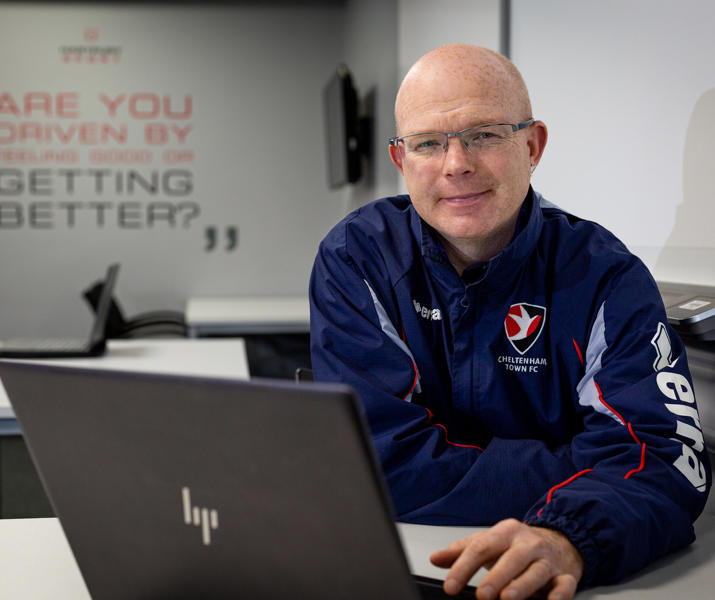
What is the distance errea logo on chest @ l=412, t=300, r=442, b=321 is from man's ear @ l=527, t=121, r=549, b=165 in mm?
345

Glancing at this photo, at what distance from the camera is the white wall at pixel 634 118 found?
175 centimetres

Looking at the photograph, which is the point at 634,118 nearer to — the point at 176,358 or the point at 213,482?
the point at 213,482

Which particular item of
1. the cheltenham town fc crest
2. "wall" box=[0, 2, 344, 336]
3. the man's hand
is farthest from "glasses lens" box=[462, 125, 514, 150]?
"wall" box=[0, 2, 344, 336]

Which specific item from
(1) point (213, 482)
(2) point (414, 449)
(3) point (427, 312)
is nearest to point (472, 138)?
(3) point (427, 312)

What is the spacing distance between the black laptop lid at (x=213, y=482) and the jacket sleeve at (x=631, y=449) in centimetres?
41

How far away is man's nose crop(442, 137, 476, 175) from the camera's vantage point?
4.43 feet

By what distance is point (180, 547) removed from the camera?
2.33 feet

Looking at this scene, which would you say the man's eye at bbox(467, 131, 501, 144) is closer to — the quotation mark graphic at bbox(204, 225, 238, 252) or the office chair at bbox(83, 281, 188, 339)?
the office chair at bbox(83, 281, 188, 339)

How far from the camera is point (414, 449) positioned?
4.01 ft

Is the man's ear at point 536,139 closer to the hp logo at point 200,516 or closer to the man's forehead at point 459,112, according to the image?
the man's forehead at point 459,112

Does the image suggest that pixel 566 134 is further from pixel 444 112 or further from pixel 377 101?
pixel 377 101

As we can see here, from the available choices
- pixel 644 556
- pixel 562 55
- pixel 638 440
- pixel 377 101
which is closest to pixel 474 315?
pixel 638 440

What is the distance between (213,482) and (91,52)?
5764 mm

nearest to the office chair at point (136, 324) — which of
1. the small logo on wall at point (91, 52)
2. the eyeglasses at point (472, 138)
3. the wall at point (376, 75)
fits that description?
the wall at point (376, 75)
